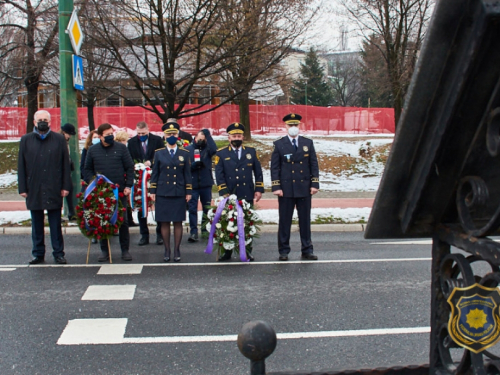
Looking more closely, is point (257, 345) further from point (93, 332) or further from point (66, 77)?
point (66, 77)

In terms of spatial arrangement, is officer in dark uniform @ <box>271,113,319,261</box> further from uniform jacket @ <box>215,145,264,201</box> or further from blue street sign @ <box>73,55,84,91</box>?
blue street sign @ <box>73,55,84,91</box>

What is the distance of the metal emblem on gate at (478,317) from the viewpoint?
5.86 feet

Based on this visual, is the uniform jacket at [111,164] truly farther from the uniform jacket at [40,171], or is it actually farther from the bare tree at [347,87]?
the bare tree at [347,87]

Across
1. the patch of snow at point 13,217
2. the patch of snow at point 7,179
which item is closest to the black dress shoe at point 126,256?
the patch of snow at point 13,217

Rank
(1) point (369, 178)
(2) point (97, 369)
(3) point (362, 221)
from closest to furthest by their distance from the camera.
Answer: (2) point (97, 369) < (3) point (362, 221) < (1) point (369, 178)

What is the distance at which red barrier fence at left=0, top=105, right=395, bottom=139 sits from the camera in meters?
30.8

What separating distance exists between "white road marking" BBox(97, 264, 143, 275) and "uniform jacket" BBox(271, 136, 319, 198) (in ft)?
7.54

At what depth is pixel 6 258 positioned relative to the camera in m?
8.66

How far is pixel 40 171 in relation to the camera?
8.16 metres

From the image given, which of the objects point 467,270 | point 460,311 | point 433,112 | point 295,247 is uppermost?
point 433,112

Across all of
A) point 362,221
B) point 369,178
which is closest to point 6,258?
point 362,221

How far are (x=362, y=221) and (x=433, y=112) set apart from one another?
33.0 ft

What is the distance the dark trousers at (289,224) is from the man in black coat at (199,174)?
213cm

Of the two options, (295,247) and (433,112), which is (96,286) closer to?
(295,247)
